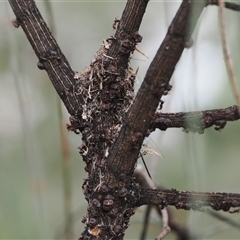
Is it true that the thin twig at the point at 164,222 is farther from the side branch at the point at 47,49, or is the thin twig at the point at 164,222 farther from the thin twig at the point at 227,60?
the thin twig at the point at 227,60

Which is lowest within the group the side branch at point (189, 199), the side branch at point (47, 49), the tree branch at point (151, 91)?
the side branch at point (189, 199)

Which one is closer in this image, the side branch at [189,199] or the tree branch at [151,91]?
the tree branch at [151,91]

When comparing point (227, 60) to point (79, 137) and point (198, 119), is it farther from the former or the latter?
point (79, 137)

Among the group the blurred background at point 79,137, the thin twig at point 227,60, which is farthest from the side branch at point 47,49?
the thin twig at point 227,60

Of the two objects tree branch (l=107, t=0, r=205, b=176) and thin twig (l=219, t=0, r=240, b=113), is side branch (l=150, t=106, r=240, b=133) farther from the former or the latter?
thin twig (l=219, t=0, r=240, b=113)

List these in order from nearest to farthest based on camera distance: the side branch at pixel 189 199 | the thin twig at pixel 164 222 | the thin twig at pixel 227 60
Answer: the thin twig at pixel 227 60 < the side branch at pixel 189 199 < the thin twig at pixel 164 222

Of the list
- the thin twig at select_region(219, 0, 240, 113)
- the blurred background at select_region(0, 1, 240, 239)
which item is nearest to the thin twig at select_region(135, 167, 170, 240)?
the blurred background at select_region(0, 1, 240, 239)
